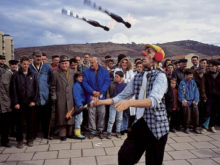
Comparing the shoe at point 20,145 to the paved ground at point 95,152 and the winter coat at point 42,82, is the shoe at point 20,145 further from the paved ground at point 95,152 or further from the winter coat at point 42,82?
the winter coat at point 42,82

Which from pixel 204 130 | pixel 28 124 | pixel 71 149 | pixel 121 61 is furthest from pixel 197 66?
pixel 28 124

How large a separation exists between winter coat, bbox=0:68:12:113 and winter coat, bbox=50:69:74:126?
1063mm

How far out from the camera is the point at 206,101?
20.8 feet

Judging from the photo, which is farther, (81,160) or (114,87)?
(114,87)

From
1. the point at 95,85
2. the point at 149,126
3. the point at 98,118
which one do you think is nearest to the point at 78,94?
the point at 95,85

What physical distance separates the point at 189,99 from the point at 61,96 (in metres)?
3.79

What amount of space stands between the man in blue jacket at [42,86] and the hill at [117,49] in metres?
44.8

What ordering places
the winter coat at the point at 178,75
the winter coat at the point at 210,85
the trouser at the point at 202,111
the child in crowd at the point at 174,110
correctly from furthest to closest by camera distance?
the winter coat at the point at 178,75 → the trouser at the point at 202,111 → the winter coat at the point at 210,85 → the child in crowd at the point at 174,110

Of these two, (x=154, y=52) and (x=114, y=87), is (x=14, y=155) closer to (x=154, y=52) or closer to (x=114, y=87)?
(x=114, y=87)

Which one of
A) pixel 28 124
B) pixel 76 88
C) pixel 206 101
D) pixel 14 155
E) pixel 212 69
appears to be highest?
pixel 212 69

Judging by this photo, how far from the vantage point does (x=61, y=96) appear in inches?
212

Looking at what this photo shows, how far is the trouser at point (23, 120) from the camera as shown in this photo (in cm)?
480

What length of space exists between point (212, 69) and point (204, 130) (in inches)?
76.0

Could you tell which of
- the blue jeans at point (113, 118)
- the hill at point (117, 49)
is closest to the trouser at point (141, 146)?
the blue jeans at point (113, 118)
